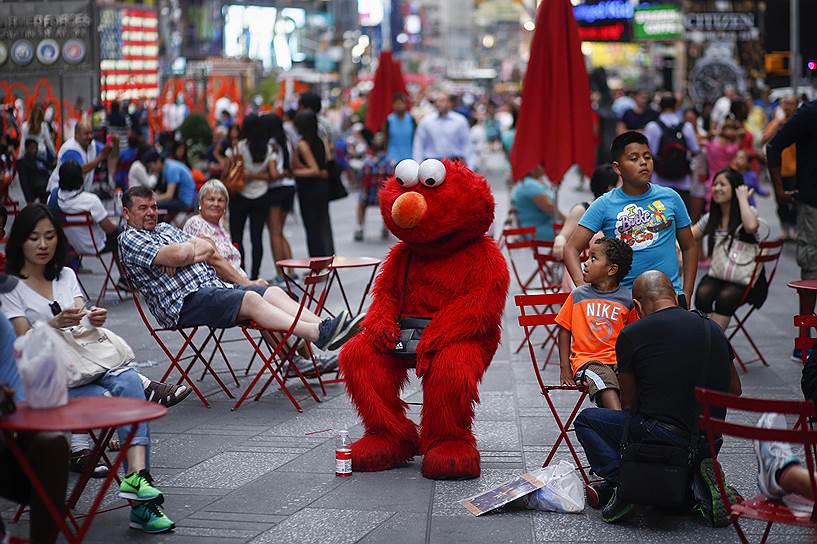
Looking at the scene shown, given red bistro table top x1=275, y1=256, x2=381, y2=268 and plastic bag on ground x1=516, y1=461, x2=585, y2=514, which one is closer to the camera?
plastic bag on ground x1=516, y1=461, x2=585, y2=514

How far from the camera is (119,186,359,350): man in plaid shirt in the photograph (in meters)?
7.68

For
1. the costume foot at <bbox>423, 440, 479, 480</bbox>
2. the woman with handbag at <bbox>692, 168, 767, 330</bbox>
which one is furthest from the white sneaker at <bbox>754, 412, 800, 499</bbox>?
the woman with handbag at <bbox>692, 168, 767, 330</bbox>

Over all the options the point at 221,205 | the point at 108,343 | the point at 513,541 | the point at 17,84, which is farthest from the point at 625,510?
the point at 17,84

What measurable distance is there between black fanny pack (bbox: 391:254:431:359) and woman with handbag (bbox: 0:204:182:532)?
4.57 ft

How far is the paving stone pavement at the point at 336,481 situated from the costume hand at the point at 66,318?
0.92 metres

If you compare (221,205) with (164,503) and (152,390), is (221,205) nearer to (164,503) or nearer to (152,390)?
(152,390)

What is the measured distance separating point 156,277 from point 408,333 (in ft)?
6.73

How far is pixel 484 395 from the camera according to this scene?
8.28 metres

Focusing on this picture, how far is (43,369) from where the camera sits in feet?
14.7

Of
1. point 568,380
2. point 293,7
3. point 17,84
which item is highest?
point 293,7

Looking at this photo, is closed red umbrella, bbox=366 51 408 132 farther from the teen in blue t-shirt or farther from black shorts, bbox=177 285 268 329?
the teen in blue t-shirt

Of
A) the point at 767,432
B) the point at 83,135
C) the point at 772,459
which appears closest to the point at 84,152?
the point at 83,135

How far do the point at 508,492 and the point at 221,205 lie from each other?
13.4 feet

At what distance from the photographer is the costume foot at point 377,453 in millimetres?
6367
